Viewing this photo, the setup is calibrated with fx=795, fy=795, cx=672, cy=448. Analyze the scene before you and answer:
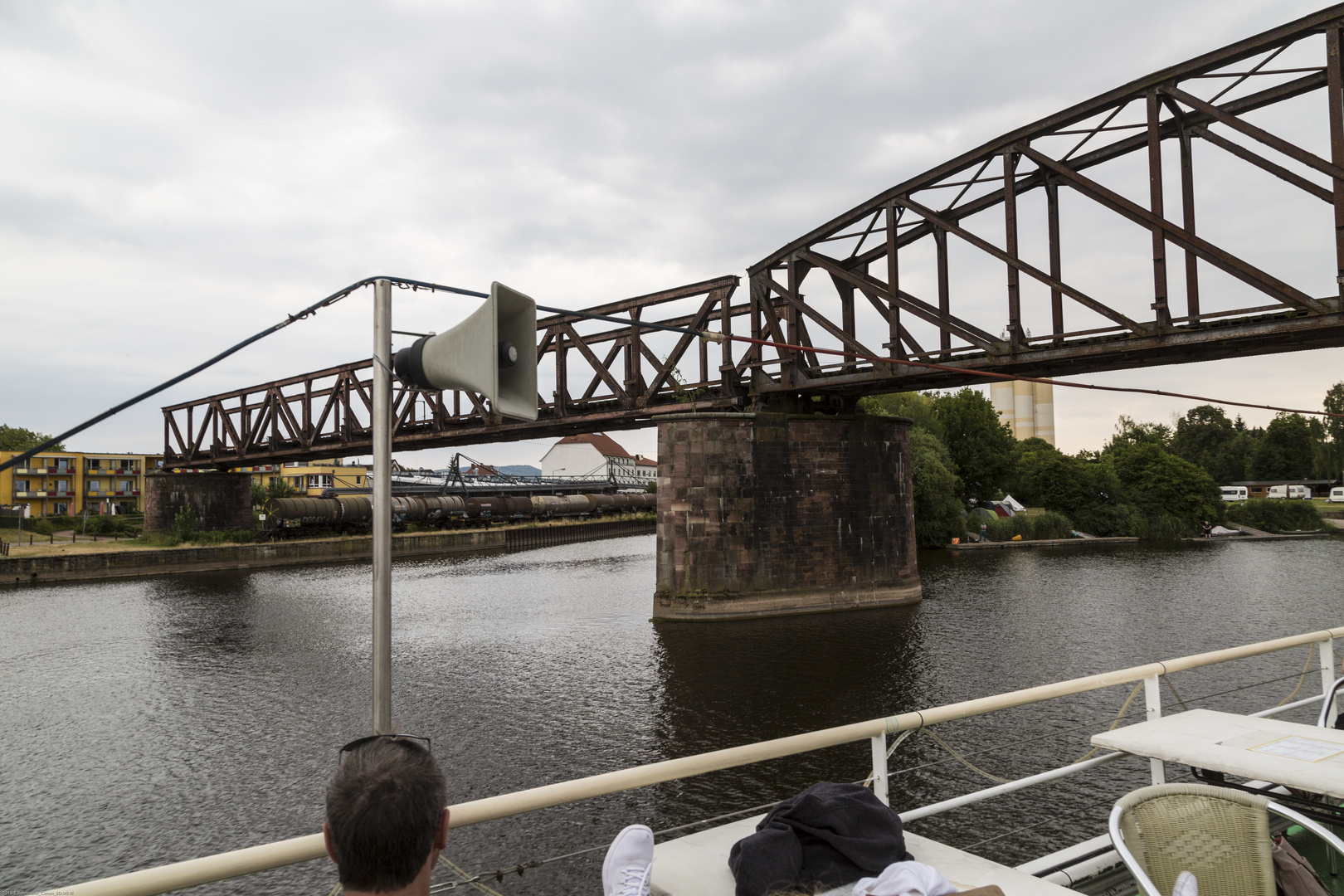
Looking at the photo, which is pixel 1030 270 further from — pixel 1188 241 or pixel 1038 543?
pixel 1038 543

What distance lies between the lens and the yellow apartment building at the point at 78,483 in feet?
264

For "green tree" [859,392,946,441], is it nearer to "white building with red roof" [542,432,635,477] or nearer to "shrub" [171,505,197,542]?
"shrub" [171,505,197,542]

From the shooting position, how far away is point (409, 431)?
42.7 m

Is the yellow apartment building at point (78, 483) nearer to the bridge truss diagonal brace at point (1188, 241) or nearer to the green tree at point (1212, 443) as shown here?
the bridge truss diagonal brace at point (1188, 241)

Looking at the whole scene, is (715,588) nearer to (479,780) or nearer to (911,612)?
(911,612)

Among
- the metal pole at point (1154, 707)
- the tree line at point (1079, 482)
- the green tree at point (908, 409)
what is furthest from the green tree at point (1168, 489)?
the metal pole at point (1154, 707)

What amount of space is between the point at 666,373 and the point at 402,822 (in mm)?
26563

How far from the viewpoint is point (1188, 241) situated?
17.1m

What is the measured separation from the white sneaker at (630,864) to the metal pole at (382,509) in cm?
131

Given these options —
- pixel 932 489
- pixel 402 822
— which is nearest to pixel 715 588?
pixel 402 822

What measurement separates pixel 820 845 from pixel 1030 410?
441ft

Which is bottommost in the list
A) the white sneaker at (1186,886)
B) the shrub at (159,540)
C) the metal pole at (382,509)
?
the shrub at (159,540)

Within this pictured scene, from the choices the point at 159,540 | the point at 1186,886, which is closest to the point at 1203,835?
the point at 1186,886

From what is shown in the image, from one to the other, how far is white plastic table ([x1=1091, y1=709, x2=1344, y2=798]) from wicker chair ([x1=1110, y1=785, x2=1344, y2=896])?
1.35 feet
